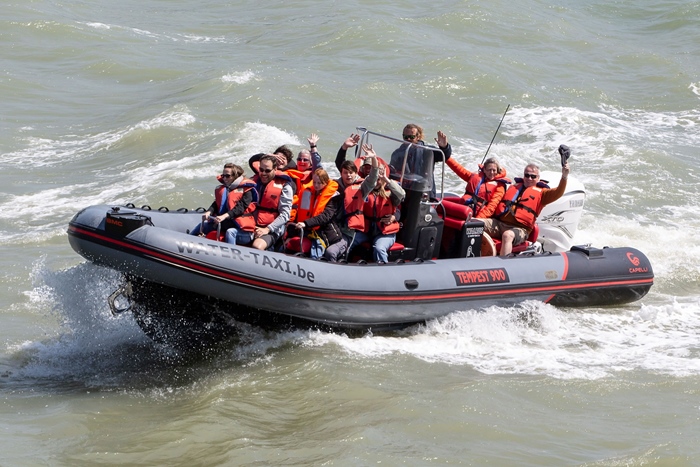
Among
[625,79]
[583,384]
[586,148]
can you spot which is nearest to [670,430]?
[583,384]

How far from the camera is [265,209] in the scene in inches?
291

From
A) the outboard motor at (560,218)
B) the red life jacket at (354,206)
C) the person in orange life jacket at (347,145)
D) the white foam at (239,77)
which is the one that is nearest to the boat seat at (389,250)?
the red life jacket at (354,206)

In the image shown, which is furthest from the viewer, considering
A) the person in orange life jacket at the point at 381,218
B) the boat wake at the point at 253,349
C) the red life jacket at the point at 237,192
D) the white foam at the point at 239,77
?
the white foam at the point at 239,77

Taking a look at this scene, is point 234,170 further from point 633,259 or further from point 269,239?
point 633,259

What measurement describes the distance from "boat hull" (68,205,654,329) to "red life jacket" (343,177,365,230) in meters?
0.38

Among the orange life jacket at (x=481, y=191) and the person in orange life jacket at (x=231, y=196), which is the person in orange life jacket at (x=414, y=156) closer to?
the orange life jacket at (x=481, y=191)

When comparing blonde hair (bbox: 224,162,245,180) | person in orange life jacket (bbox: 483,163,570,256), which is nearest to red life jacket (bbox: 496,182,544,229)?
person in orange life jacket (bbox: 483,163,570,256)

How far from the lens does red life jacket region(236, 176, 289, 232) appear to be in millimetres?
7332

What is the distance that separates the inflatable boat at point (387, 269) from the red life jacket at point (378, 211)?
0.77ft

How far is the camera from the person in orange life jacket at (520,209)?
830 cm

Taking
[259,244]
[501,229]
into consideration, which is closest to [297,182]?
[259,244]

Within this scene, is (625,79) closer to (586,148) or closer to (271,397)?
(586,148)

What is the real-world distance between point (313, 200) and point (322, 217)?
0.56 ft

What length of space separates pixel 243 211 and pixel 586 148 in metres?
8.29
